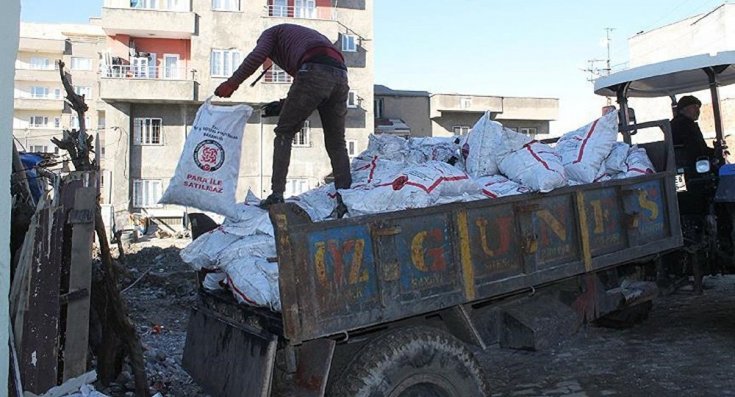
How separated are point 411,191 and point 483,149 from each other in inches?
46.3

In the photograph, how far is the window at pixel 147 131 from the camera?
92.1 ft

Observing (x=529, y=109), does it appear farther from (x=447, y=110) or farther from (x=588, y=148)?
(x=588, y=148)

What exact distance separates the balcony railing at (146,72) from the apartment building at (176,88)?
0.05 m

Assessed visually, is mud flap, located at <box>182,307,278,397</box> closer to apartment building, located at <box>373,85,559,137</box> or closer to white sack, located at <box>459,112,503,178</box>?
white sack, located at <box>459,112,503,178</box>

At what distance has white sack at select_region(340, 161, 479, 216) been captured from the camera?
3432 mm

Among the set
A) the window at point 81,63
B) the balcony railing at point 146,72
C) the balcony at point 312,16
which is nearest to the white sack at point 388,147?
the balcony at point 312,16

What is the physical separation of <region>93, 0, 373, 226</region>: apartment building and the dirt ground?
21.2m

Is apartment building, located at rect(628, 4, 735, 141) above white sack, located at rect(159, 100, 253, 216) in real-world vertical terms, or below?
above

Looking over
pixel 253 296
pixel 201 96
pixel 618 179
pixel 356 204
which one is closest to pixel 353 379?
pixel 253 296

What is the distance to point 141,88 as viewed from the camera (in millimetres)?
26719

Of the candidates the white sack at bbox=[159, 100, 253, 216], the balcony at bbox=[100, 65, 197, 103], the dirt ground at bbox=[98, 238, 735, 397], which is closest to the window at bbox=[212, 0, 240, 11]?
the balcony at bbox=[100, 65, 197, 103]

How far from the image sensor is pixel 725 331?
6.14m

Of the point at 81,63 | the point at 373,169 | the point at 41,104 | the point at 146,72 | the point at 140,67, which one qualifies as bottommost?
the point at 373,169

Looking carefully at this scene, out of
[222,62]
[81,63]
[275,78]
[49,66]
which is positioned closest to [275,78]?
[275,78]
